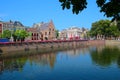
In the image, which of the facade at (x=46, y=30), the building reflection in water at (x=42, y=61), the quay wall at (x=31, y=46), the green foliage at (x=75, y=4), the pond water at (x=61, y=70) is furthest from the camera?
the facade at (x=46, y=30)

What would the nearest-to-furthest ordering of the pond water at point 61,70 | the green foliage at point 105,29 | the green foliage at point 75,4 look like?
1. the green foliage at point 75,4
2. the pond water at point 61,70
3. the green foliage at point 105,29

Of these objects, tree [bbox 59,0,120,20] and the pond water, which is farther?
the pond water

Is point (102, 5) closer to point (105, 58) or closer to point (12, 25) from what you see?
point (105, 58)

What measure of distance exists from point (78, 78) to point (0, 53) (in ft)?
142

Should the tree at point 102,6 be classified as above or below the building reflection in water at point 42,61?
above

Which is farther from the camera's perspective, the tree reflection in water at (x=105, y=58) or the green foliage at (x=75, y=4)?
the tree reflection in water at (x=105, y=58)

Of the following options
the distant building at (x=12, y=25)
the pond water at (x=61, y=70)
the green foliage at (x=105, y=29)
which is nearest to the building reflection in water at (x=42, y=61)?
the pond water at (x=61, y=70)

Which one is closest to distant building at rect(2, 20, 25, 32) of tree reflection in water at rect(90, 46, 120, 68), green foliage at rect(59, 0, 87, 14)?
tree reflection in water at rect(90, 46, 120, 68)

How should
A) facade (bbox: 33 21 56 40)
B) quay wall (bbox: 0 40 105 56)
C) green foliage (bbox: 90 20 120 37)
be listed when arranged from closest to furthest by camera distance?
quay wall (bbox: 0 40 105 56) → facade (bbox: 33 21 56 40) → green foliage (bbox: 90 20 120 37)

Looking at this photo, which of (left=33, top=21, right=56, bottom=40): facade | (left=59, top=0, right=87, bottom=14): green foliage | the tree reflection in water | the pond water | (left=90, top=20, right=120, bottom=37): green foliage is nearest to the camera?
(left=59, top=0, right=87, bottom=14): green foliage

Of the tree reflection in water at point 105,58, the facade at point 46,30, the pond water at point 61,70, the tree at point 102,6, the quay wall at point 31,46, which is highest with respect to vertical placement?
the facade at point 46,30

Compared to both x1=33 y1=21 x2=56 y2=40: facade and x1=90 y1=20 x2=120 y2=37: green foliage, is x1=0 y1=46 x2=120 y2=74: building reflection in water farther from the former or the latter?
x1=90 y1=20 x2=120 y2=37: green foliage

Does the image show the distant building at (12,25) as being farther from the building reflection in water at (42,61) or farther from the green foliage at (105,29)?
the green foliage at (105,29)

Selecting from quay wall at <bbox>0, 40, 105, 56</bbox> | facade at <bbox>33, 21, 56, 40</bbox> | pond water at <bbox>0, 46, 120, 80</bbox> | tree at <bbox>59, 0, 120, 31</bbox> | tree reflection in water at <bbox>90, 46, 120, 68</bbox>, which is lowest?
pond water at <bbox>0, 46, 120, 80</bbox>
